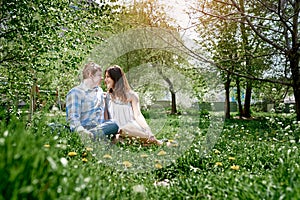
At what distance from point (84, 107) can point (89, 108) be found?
0.09 m

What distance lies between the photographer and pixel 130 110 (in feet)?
20.9

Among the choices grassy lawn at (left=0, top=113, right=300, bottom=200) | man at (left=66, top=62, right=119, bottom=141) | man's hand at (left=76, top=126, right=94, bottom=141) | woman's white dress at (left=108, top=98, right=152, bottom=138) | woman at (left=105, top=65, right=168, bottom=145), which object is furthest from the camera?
woman at (left=105, top=65, right=168, bottom=145)

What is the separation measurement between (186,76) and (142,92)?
179 cm

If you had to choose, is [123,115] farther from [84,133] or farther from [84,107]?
[84,133]

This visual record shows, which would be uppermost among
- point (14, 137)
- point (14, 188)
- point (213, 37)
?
point (213, 37)

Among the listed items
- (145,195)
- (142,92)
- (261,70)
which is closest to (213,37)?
(261,70)

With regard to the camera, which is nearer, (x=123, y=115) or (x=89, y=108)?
(x=89, y=108)

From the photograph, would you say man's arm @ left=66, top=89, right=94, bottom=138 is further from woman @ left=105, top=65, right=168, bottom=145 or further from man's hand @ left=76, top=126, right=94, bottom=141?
woman @ left=105, top=65, right=168, bottom=145

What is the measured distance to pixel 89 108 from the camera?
229 inches

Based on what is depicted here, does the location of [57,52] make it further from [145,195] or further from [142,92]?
[142,92]

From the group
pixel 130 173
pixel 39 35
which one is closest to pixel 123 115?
pixel 39 35

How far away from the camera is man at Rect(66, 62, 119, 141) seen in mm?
5637

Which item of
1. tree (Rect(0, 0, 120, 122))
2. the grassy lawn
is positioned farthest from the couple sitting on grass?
tree (Rect(0, 0, 120, 122))

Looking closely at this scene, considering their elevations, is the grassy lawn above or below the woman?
below
